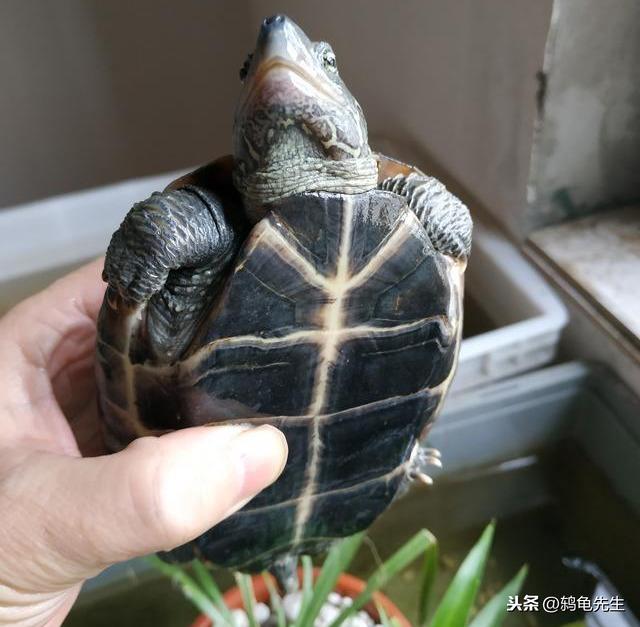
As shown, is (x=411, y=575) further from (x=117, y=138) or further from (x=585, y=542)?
(x=117, y=138)

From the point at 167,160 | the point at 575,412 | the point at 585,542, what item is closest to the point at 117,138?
the point at 167,160

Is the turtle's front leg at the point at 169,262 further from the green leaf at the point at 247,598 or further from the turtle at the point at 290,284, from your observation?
the green leaf at the point at 247,598

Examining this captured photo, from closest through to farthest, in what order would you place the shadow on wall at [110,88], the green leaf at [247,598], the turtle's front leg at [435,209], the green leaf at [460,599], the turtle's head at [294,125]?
the turtle's head at [294,125] < the turtle's front leg at [435,209] < the green leaf at [460,599] < the green leaf at [247,598] < the shadow on wall at [110,88]

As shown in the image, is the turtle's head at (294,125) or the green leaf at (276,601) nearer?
the turtle's head at (294,125)

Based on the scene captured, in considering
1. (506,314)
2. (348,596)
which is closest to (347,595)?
(348,596)

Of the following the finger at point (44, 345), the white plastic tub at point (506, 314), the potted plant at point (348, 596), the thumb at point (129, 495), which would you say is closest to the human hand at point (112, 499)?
the thumb at point (129, 495)

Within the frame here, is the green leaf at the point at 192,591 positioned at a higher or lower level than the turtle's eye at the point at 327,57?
lower

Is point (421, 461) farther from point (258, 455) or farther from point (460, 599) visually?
point (258, 455)
